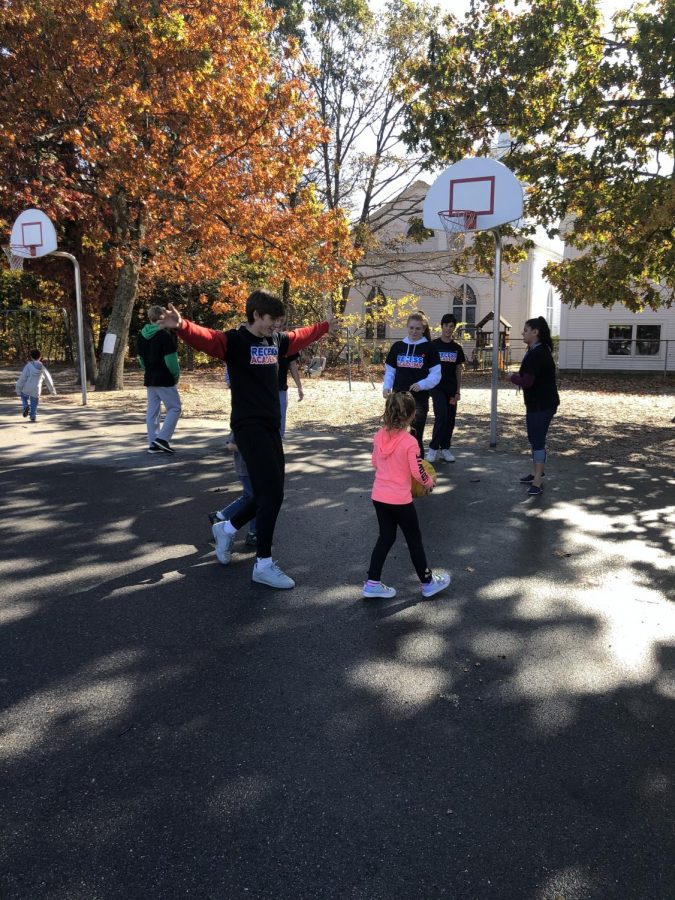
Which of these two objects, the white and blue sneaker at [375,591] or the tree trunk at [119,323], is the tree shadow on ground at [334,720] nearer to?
the white and blue sneaker at [375,591]

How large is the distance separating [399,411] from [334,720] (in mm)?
1969

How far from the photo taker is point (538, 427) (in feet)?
24.7

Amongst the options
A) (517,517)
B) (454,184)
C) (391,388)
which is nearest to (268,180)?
(454,184)

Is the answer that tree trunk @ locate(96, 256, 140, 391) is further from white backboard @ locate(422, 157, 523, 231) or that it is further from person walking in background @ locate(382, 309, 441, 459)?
person walking in background @ locate(382, 309, 441, 459)

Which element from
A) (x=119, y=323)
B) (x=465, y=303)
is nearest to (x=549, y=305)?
(x=465, y=303)

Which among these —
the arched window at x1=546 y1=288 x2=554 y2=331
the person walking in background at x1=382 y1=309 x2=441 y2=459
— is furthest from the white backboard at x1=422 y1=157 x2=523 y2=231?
the arched window at x1=546 y1=288 x2=554 y2=331

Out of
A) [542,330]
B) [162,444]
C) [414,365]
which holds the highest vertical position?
[542,330]

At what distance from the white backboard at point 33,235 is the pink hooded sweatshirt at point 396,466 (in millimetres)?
12227

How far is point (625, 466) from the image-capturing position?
371 inches

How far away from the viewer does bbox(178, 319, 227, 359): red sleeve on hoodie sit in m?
4.26

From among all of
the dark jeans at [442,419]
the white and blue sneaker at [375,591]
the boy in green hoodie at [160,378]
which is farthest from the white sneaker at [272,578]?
the boy in green hoodie at [160,378]

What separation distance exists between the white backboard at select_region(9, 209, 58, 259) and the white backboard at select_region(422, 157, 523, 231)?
8085 mm

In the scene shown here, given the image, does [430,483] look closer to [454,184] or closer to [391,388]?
[391,388]

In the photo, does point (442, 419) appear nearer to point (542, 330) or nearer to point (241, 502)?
point (542, 330)
